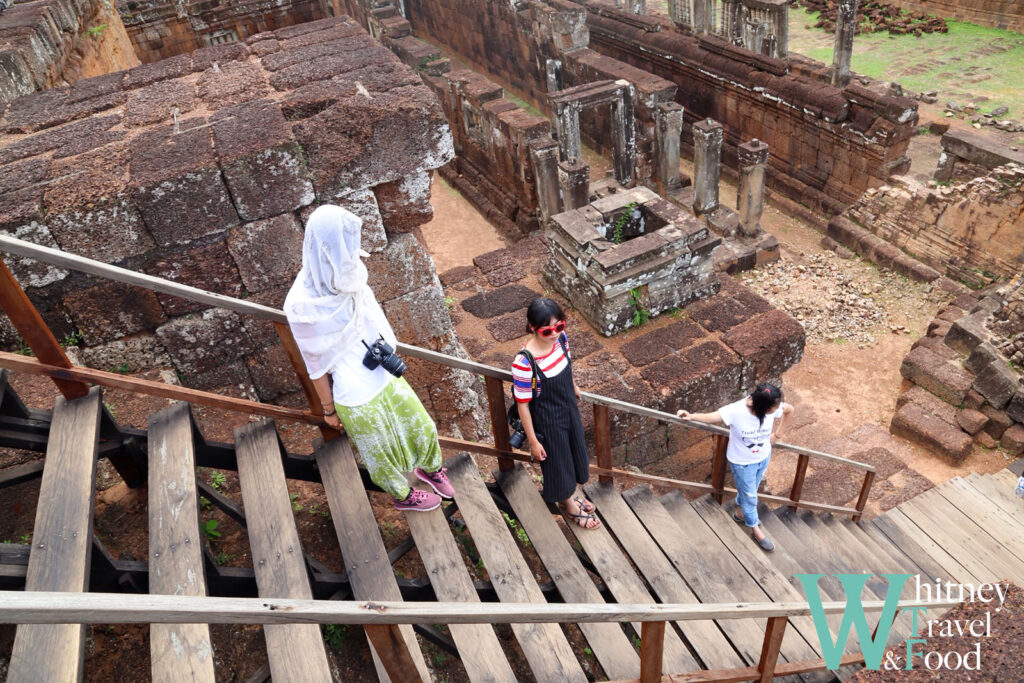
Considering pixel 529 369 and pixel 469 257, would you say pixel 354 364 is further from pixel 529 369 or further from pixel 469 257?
pixel 469 257

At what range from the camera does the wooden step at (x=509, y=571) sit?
2.51m

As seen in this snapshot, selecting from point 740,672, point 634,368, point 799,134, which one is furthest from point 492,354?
point 799,134

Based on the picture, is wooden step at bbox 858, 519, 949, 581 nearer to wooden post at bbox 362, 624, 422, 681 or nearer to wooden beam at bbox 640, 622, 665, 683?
wooden beam at bbox 640, 622, 665, 683

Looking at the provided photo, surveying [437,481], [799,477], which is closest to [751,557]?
[799,477]

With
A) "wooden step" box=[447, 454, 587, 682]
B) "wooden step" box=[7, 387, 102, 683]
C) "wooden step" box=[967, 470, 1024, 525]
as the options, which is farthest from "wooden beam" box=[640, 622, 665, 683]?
"wooden step" box=[967, 470, 1024, 525]

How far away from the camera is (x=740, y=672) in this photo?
8.51ft

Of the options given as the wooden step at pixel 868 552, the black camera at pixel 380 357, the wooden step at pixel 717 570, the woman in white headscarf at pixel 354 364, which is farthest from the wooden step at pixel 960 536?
the black camera at pixel 380 357

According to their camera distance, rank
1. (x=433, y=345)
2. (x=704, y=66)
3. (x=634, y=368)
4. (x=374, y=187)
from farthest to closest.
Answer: (x=704, y=66) < (x=634, y=368) < (x=433, y=345) < (x=374, y=187)

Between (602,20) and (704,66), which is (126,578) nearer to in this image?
(704,66)

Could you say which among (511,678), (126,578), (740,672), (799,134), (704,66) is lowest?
(799,134)

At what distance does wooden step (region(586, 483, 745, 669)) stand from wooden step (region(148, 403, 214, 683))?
6.13 feet

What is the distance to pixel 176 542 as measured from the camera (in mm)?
2354

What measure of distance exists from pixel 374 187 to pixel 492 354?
2753 mm

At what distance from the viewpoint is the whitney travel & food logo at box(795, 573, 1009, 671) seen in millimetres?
2812
